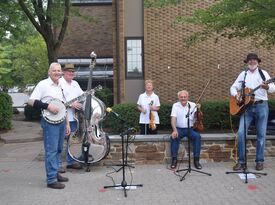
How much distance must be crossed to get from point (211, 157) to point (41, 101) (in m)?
3.72

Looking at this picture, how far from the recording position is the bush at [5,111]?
55.1 ft

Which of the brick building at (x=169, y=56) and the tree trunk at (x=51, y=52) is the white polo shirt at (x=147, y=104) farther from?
the tree trunk at (x=51, y=52)

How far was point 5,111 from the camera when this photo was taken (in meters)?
16.8

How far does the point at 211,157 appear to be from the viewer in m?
9.73

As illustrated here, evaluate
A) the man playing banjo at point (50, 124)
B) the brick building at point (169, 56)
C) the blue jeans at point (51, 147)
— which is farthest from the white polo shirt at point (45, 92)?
the brick building at point (169, 56)

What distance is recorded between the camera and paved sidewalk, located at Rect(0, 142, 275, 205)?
277 inches

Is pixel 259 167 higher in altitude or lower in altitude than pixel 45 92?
lower

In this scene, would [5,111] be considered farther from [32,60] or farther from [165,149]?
[32,60]

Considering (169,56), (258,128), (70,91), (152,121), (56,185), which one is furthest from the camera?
(169,56)

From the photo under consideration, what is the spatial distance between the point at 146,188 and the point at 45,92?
7.09 feet

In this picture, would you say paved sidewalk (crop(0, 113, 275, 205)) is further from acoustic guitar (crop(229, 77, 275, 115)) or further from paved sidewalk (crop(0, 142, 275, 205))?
acoustic guitar (crop(229, 77, 275, 115))

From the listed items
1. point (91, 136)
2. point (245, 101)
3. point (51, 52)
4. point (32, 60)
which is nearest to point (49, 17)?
point (51, 52)

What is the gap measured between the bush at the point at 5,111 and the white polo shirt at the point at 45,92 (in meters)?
9.33

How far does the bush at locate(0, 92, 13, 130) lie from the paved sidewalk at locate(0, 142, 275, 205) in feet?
24.2
